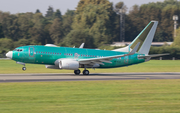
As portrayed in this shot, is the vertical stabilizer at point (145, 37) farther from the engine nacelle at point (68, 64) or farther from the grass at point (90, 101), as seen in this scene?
the grass at point (90, 101)

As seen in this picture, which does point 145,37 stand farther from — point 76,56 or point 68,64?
point 68,64

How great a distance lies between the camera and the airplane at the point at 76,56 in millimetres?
37625

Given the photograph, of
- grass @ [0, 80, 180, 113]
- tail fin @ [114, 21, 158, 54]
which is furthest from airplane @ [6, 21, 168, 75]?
grass @ [0, 80, 180, 113]

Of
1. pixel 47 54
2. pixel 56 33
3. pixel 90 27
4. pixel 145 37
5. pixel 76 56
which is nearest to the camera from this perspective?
pixel 47 54

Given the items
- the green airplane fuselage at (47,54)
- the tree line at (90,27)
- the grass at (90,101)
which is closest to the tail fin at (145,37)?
the green airplane fuselage at (47,54)

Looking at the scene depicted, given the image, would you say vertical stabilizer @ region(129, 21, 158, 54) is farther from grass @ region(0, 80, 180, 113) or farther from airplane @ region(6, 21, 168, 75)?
grass @ region(0, 80, 180, 113)

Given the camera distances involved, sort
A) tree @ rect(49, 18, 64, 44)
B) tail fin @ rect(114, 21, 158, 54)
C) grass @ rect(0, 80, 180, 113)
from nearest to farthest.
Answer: grass @ rect(0, 80, 180, 113) → tail fin @ rect(114, 21, 158, 54) → tree @ rect(49, 18, 64, 44)

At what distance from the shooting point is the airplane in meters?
37.6

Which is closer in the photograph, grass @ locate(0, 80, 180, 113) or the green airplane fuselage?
grass @ locate(0, 80, 180, 113)

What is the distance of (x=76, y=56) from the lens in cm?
3938

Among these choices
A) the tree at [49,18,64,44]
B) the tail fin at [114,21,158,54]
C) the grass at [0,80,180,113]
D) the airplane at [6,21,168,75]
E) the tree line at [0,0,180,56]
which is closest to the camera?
the grass at [0,80,180,113]

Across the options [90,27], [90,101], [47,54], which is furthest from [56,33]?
[90,101]

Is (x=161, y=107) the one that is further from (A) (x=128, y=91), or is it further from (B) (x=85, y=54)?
(B) (x=85, y=54)

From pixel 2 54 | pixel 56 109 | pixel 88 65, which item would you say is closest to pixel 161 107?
pixel 56 109
